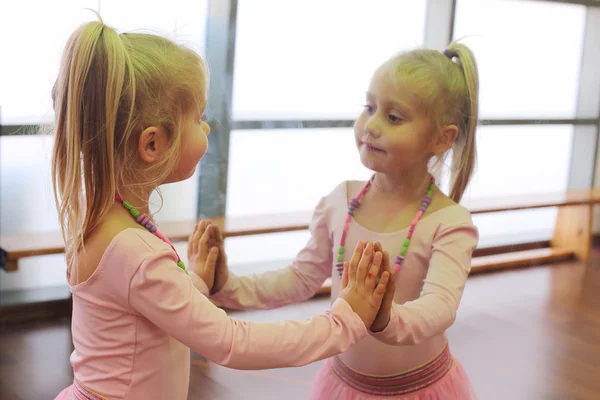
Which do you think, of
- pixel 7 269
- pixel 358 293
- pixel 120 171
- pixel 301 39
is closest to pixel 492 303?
pixel 301 39

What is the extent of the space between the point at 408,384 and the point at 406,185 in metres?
0.40

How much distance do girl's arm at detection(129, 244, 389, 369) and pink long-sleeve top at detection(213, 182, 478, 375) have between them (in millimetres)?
110

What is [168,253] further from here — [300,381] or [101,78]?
[300,381]

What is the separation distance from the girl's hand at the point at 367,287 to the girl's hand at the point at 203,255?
0.32 meters

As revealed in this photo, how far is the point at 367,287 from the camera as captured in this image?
1.20 meters

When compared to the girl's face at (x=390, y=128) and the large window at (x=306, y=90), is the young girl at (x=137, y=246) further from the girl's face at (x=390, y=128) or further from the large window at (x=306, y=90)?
the large window at (x=306, y=90)

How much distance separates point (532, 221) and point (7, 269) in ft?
10.9

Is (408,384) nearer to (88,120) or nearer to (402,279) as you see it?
A: (402,279)

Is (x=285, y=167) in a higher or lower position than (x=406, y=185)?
lower

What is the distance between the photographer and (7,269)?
2.70 meters

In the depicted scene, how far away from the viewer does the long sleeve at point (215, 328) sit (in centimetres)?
106

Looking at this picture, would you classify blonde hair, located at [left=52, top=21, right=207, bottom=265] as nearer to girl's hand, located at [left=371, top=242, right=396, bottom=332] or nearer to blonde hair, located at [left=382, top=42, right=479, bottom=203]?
girl's hand, located at [left=371, top=242, right=396, bottom=332]

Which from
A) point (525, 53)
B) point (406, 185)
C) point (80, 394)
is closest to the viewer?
point (80, 394)

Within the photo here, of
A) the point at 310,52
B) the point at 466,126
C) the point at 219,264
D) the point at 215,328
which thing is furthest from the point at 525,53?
the point at 215,328
